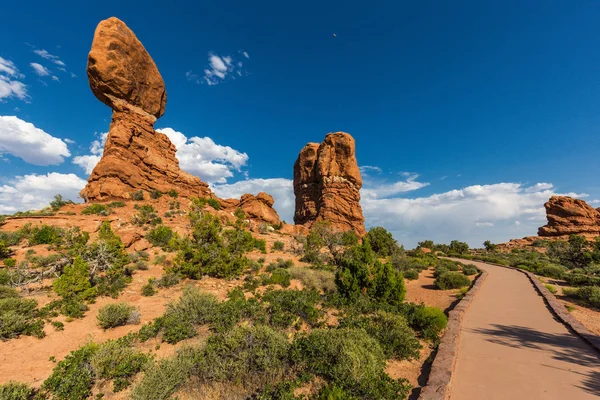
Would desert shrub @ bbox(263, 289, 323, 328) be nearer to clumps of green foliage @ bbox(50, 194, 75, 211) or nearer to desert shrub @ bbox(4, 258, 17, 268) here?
desert shrub @ bbox(4, 258, 17, 268)

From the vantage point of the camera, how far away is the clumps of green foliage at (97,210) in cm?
2522

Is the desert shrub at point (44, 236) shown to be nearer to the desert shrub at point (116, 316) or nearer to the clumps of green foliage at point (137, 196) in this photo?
the clumps of green foliage at point (137, 196)

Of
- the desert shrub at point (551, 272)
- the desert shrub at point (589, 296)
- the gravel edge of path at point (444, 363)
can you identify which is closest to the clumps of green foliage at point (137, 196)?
the gravel edge of path at point (444, 363)

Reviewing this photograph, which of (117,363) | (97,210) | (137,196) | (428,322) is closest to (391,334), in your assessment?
(428,322)

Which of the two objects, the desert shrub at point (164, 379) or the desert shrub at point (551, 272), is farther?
the desert shrub at point (551, 272)

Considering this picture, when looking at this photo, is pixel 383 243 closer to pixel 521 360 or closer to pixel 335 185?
pixel 335 185

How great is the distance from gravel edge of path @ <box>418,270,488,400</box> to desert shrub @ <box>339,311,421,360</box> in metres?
0.81

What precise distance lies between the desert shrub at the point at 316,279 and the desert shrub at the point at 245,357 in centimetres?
719

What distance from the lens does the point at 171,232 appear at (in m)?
22.2

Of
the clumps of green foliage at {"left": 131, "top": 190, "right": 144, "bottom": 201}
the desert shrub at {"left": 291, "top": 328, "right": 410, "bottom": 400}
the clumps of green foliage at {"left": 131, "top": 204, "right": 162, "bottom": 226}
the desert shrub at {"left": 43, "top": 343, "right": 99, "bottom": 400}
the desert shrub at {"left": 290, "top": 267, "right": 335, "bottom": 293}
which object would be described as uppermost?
the clumps of green foliage at {"left": 131, "top": 190, "right": 144, "bottom": 201}

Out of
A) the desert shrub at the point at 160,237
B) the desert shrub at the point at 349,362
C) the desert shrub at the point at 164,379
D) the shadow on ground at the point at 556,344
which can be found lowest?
the desert shrub at the point at 164,379

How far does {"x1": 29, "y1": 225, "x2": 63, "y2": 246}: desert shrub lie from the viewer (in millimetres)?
18578

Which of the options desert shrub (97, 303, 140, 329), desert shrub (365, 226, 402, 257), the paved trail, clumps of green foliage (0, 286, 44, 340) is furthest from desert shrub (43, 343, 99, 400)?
desert shrub (365, 226, 402, 257)

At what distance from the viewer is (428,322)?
30.3ft
